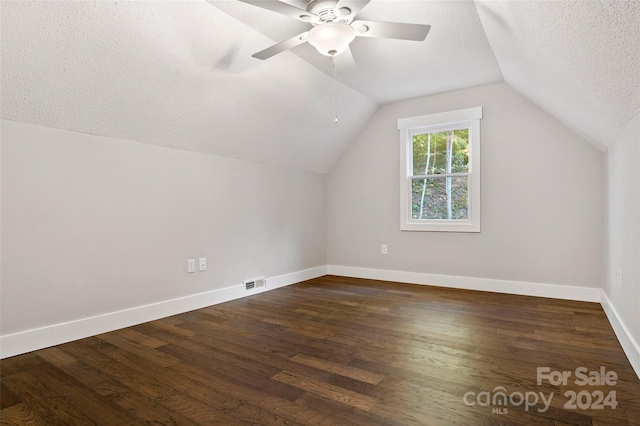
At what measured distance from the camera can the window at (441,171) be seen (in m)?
4.18

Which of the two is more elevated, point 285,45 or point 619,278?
point 285,45

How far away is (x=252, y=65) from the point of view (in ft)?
9.86

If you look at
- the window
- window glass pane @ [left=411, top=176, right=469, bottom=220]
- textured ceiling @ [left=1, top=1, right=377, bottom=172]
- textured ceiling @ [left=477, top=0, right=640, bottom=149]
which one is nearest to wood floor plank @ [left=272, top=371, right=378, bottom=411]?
textured ceiling @ [left=477, top=0, right=640, bottom=149]

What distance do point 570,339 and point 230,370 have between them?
2323mm

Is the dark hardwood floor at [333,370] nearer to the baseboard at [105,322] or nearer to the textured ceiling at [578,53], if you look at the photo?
the baseboard at [105,322]

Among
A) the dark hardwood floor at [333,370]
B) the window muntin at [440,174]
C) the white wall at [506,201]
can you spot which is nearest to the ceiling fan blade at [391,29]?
the dark hardwood floor at [333,370]

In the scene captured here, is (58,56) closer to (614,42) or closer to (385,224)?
(614,42)

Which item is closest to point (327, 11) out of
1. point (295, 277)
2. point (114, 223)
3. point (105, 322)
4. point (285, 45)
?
→ point (285, 45)

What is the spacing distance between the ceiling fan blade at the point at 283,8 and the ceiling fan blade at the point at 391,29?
11.4 inches

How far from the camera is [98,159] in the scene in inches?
109

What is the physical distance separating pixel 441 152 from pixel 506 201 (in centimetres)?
97

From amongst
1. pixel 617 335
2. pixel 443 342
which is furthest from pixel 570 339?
pixel 443 342

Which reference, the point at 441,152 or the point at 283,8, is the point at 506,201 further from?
the point at 283,8

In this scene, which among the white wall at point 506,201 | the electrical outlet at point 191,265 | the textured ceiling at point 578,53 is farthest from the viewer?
the white wall at point 506,201
